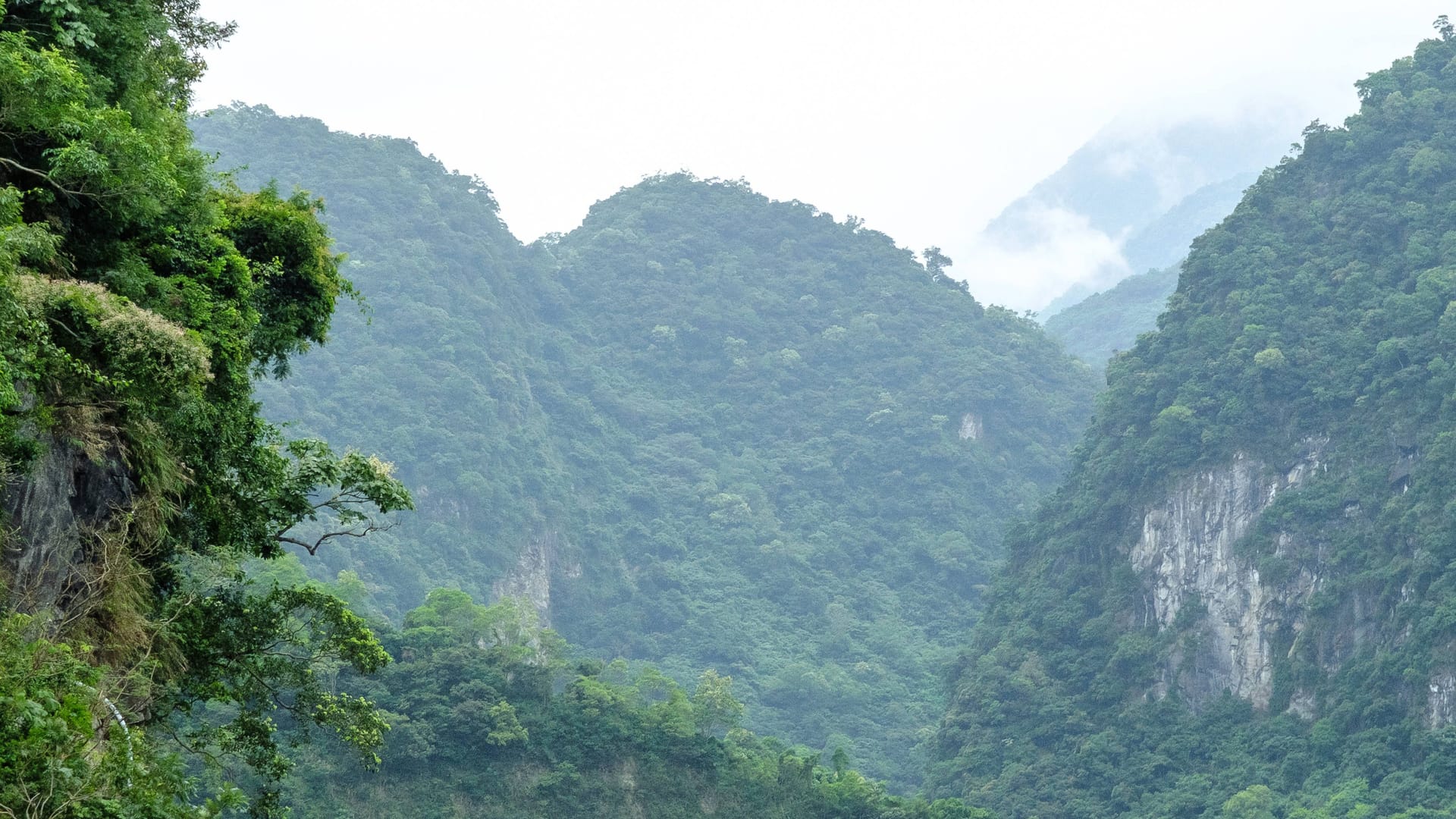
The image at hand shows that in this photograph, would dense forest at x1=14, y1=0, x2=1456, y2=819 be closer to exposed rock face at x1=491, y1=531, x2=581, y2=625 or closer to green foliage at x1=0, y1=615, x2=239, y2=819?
green foliage at x1=0, y1=615, x2=239, y2=819

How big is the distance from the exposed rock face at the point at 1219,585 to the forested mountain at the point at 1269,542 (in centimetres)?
9

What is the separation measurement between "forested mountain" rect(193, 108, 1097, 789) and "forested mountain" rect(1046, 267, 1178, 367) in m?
25.6

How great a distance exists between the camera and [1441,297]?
50.7m

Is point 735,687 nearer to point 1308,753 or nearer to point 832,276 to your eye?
point 1308,753

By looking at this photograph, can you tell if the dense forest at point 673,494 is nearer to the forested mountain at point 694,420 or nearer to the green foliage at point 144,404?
the green foliage at point 144,404

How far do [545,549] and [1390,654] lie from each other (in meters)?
39.0

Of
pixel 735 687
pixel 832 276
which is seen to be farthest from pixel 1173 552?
pixel 832 276

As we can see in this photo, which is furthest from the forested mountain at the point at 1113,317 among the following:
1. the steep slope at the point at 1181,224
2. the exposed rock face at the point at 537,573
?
the steep slope at the point at 1181,224

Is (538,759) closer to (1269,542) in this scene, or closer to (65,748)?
(1269,542)

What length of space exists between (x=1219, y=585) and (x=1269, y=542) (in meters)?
2.53

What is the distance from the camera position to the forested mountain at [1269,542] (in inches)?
1829

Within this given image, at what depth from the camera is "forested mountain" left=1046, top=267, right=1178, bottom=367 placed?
118 metres

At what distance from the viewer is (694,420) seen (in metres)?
89.3

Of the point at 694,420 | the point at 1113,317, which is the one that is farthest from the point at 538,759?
the point at 1113,317
